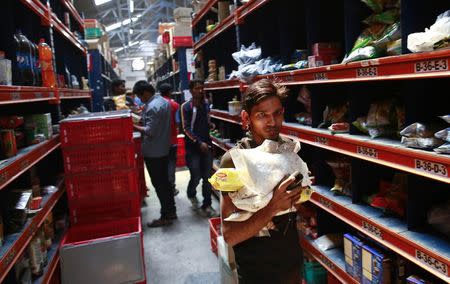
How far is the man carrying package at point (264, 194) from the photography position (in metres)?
1.37

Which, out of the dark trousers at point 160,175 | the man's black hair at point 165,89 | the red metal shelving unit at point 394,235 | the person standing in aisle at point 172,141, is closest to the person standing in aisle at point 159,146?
the dark trousers at point 160,175

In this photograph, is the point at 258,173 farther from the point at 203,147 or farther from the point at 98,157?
the point at 203,147

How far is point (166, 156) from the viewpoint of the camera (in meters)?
5.01

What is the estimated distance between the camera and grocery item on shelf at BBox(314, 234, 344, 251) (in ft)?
9.19

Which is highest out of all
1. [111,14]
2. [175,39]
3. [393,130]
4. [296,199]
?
[111,14]

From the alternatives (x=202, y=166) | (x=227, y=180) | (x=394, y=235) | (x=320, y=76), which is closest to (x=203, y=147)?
(x=202, y=166)

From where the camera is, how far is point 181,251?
14.0ft

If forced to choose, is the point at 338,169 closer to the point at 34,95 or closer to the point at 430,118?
the point at 430,118

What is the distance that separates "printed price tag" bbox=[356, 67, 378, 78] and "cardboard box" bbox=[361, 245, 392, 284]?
1.00 m

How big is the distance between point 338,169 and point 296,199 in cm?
140

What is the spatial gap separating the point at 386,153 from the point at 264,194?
2.74 ft

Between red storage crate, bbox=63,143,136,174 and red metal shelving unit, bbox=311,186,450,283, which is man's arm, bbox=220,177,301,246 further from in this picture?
red storage crate, bbox=63,143,136,174

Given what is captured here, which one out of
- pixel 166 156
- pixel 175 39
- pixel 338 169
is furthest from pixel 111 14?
pixel 338 169

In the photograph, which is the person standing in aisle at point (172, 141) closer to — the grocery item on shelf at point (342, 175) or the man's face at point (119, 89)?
the man's face at point (119, 89)
